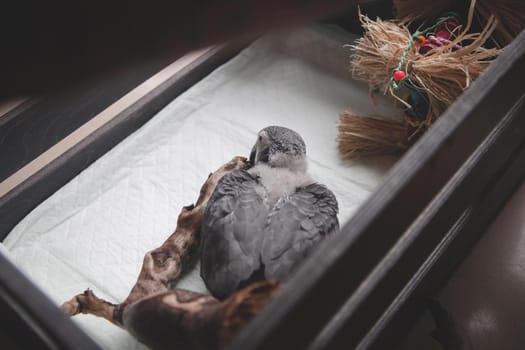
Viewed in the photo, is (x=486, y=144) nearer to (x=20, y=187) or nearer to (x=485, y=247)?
(x=485, y=247)

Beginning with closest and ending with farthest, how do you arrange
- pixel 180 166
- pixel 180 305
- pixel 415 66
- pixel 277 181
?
pixel 180 305
pixel 277 181
pixel 415 66
pixel 180 166

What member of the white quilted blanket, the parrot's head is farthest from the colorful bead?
the parrot's head

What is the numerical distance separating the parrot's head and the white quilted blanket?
20cm

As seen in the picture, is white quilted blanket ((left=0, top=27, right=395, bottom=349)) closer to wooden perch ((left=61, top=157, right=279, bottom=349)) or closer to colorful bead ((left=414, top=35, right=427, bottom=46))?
wooden perch ((left=61, top=157, right=279, bottom=349))

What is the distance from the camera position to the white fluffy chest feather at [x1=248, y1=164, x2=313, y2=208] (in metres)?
1.05

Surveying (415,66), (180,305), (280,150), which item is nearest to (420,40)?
(415,66)

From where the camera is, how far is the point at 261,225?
0.97 meters

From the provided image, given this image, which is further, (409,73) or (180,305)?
(409,73)

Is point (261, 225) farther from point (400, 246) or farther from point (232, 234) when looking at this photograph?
point (400, 246)

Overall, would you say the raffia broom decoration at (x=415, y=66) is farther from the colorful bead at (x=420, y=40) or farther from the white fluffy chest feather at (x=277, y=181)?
the white fluffy chest feather at (x=277, y=181)

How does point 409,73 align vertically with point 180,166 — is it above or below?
above

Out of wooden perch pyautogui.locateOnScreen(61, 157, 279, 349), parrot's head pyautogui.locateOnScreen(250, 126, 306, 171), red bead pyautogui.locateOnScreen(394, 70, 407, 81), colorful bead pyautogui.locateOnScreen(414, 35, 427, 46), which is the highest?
colorful bead pyautogui.locateOnScreen(414, 35, 427, 46)

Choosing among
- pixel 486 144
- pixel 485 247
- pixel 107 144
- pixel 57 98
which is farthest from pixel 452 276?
pixel 57 98

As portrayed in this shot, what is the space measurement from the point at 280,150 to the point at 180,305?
496 mm
